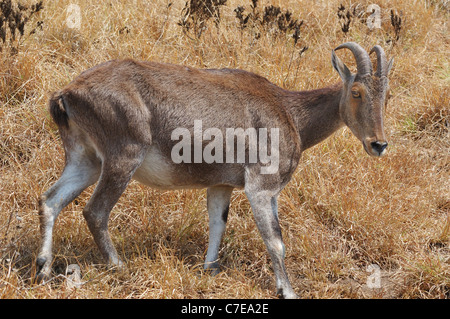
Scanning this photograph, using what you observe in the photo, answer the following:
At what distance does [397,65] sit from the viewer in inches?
357

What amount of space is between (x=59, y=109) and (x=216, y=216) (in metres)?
1.72

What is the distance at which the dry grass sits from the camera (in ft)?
18.1

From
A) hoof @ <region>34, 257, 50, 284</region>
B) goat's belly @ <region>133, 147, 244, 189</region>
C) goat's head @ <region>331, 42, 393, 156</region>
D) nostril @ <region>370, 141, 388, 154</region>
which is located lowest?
hoof @ <region>34, 257, 50, 284</region>

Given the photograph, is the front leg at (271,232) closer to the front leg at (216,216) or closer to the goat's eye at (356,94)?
the front leg at (216,216)

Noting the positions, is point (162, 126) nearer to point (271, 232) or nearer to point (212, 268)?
point (271, 232)

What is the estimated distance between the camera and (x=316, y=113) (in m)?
5.86

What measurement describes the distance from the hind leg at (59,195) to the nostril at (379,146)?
2338 millimetres

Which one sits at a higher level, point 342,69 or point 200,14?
point 200,14

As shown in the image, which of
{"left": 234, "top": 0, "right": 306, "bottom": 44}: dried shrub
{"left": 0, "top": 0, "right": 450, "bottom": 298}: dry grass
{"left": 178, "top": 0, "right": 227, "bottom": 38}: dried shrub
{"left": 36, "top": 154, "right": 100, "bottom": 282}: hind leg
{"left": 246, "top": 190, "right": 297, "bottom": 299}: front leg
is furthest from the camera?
{"left": 178, "top": 0, "right": 227, "bottom": 38}: dried shrub

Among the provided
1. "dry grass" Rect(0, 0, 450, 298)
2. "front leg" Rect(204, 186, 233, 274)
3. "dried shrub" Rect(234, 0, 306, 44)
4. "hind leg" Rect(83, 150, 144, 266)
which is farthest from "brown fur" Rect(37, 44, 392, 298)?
"dried shrub" Rect(234, 0, 306, 44)

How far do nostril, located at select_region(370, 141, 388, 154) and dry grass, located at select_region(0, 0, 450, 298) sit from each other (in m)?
1.14

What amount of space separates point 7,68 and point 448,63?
599 cm

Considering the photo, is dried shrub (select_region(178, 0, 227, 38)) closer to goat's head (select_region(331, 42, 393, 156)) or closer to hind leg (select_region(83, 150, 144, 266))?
goat's head (select_region(331, 42, 393, 156))

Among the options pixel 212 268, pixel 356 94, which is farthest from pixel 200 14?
pixel 212 268
